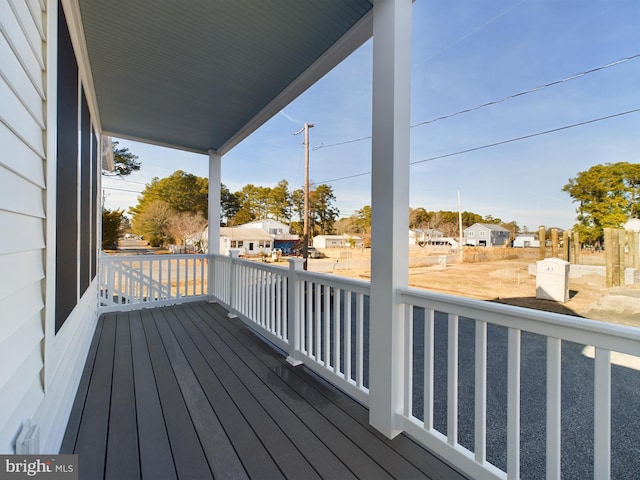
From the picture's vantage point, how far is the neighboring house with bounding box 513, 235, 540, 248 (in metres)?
2.65

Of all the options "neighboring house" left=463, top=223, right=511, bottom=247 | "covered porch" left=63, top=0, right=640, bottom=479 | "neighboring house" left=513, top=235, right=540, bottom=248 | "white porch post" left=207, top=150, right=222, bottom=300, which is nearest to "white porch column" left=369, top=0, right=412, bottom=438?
"covered porch" left=63, top=0, right=640, bottom=479

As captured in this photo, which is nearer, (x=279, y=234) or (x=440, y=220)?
(x=440, y=220)

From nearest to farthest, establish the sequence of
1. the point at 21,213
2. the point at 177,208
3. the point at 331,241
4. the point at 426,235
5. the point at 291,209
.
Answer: the point at 21,213, the point at 426,235, the point at 331,241, the point at 291,209, the point at 177,208

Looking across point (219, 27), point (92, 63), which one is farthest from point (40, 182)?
point (92, 63)

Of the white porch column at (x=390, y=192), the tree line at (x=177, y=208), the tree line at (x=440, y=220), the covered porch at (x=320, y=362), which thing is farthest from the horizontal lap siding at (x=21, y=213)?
the tree line at (x=177, y=208)

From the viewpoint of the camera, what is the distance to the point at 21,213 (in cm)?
103

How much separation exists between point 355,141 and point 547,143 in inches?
222

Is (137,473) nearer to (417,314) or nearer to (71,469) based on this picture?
(71,469)

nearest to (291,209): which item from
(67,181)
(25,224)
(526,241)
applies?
(526,241)

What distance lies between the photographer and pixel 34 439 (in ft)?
3.55

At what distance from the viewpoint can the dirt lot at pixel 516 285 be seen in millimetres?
1991

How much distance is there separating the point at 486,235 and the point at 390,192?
2.69 metres

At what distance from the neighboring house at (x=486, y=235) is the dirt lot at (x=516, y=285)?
26cm

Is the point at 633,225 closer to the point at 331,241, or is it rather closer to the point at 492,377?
the point at 492,377
